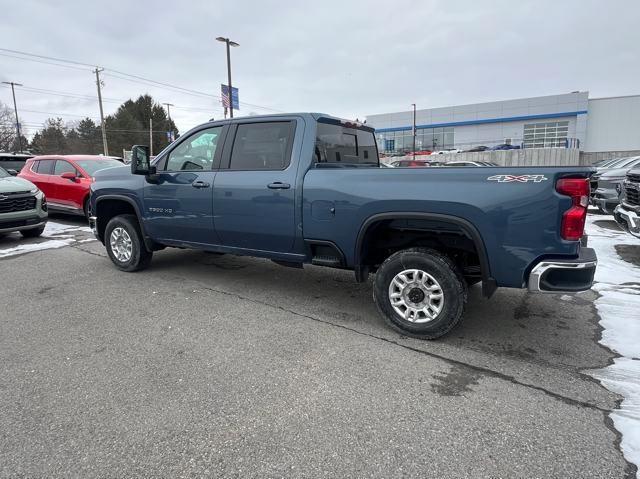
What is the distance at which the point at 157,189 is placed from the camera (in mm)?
5148

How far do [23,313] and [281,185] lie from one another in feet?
9.98

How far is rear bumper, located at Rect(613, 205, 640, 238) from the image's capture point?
554 centimetres

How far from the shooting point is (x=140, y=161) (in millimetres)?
4992

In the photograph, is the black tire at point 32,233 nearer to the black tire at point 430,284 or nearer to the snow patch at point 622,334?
the black tire at point 430,284

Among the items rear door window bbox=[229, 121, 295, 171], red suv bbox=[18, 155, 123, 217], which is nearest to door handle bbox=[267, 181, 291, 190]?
rear door window bbox=[229, 121, 295, 171]

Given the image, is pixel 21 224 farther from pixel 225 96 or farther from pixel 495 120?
pixel 495 120

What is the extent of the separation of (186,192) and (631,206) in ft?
20.2

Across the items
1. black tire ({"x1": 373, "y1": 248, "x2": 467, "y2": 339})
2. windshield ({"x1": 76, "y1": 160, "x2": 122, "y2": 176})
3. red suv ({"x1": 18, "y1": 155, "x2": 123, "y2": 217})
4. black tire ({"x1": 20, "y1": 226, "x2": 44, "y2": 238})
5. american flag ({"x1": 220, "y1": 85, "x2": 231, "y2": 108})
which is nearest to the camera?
black tire ({"x1": 373, "y1": 248, "x2": 467, "y2": 339})

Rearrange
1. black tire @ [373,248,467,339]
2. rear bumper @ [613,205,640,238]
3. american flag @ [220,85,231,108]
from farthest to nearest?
1. american flag @ [220,85,231,108]
2. rear bumper @ [613,205,640,238]
3. black tire @ [373,248,467,339]

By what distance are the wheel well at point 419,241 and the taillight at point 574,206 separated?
67 centimetres

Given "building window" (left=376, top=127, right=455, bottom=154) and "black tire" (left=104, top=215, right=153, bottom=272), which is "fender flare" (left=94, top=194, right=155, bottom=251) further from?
"building window" (left=376, top=127, right=455, bottom=154)

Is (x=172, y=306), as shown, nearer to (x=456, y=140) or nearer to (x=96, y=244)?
(x=96, y=244)

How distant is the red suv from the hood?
1334 mm

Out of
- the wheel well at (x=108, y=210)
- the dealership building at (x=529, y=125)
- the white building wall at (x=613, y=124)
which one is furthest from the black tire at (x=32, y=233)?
the white building wall at (x=613, y=124)
